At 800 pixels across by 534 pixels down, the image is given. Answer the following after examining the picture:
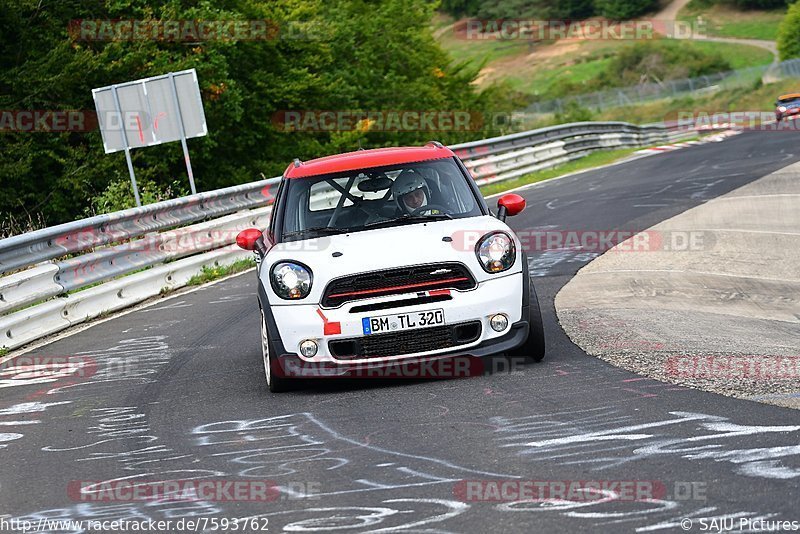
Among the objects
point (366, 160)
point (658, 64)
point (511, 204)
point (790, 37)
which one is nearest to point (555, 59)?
point (658, 64)

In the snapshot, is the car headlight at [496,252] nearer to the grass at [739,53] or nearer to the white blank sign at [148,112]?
the white blank sign at [148,112]

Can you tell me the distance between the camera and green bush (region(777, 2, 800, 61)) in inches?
4097

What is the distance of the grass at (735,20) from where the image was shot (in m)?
132

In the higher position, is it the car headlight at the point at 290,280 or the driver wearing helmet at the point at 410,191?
the driver wearing helmet at the point at 410,191

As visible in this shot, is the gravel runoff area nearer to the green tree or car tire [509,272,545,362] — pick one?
car tire [509,272,545,362]

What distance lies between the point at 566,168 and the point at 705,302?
20464 millimetres

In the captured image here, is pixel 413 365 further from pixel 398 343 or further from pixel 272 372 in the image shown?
pixel 272 372

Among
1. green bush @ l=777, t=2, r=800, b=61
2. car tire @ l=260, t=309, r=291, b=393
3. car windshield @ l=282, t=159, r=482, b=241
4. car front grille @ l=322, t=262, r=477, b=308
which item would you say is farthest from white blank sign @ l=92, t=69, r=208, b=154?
green bush @ l=777, t=2, r=800, b=61

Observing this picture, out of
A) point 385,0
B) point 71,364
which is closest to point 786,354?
point 71,364

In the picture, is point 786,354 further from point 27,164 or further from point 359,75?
point 359,75

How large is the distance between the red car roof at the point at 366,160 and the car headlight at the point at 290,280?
4.36 ft

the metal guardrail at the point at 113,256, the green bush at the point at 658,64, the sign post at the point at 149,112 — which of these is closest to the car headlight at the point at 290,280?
the metal guardrail at the point at 113,256

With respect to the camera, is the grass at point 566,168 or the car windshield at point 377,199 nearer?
the car windshield at point 377,199

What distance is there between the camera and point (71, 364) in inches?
402
